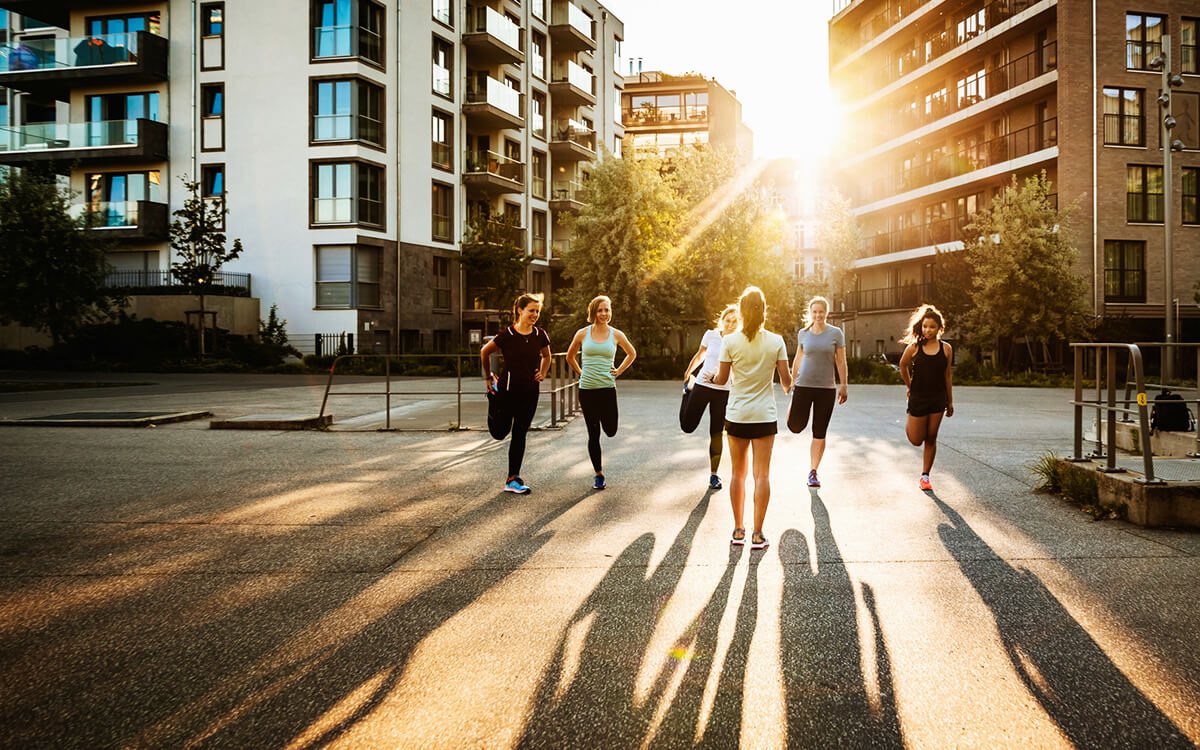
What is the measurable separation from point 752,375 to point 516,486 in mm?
2924

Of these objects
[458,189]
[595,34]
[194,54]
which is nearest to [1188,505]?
[458,189]

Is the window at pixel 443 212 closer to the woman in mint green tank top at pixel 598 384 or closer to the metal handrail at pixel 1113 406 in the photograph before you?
the woman in mint green tank top at pixel 598 384

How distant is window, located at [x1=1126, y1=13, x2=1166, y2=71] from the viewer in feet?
102

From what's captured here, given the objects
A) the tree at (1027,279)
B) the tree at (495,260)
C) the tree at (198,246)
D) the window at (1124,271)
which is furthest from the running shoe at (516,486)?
the window at (1124,271)

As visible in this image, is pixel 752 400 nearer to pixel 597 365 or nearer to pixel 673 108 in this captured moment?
pixel 597 365

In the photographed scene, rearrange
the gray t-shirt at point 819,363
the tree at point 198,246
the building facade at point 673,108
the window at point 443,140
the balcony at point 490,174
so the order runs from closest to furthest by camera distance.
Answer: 1. the gray t-shirt at point 819,363
2. the tree at point 198,246
3. the window at point 443,140
4. the balcony at point 490,174
5. the building facade at point 673,108

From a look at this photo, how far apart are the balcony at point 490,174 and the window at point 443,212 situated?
1.25 metres

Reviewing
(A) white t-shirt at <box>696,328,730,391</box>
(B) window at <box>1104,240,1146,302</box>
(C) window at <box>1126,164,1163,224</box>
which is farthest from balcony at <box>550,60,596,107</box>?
(A) white t-shirt at <box>696,328,730,391</box>

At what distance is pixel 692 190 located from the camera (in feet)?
108

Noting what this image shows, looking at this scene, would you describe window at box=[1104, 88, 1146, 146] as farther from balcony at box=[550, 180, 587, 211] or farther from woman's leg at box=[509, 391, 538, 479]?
woman's leg at box=[509, 391, 538, 479]

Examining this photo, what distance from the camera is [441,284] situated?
3725 cm

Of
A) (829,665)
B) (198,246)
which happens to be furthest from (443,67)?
(829,665)

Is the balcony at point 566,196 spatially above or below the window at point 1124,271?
above

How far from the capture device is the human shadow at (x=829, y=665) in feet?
9.86
